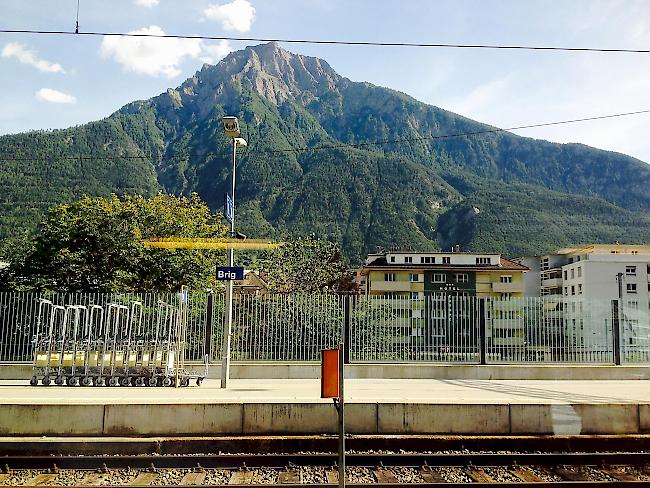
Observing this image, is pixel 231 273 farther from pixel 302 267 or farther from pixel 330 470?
pixel 302 267

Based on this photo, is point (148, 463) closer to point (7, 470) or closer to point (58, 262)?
point (7, 470)

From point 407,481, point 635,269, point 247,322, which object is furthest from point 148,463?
point 635,269

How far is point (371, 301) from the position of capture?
59.7 ft

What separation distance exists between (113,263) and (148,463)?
24735 millimetres

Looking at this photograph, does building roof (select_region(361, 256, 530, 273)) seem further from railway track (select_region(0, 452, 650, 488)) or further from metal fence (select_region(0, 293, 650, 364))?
railway track (select_region(0, 452, 650, 488))

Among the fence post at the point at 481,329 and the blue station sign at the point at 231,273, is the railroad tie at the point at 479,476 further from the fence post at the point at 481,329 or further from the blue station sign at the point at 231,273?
the fence post at the point at 481,329

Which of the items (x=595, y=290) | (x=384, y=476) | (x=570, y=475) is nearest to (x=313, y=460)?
(x=384, y=476)

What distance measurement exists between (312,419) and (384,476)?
2160 mm

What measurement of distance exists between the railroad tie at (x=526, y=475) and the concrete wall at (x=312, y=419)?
5.37 feet

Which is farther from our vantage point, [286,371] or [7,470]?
[286,371]

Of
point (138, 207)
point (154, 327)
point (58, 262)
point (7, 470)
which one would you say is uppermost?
point (138, 207)

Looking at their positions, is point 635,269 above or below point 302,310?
above

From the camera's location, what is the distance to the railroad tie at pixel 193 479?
8.56 m

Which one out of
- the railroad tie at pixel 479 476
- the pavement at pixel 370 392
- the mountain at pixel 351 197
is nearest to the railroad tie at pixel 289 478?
the pavement at pixel 370 392
